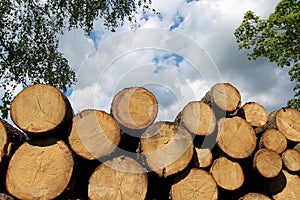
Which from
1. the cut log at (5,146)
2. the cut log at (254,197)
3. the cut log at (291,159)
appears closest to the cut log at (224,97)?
the cut log at (291,159)

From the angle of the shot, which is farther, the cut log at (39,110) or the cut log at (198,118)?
the cut log at (198,118)

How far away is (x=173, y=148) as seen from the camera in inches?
120

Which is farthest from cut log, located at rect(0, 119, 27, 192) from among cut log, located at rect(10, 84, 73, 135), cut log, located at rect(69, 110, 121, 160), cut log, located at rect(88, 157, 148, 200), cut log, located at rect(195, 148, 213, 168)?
cut log, located at rect(195, 148, 213, 168)

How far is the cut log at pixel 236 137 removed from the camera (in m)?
3.34

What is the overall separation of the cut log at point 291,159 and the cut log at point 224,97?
28.5 inches

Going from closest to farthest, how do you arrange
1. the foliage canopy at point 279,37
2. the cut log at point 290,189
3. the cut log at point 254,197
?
the cut log at point 254,197 < the cut log at point 290,189 < the foliage canopy at point 279,37

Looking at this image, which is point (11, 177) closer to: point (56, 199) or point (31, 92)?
point (56, 199)

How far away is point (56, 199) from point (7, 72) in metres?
6.91

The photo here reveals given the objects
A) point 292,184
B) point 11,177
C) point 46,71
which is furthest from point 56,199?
point 46,71

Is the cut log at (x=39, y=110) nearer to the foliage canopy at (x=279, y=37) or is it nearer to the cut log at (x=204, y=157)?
the cut log at (x=204, y=157)

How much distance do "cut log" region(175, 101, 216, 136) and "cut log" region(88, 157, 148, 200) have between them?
26.4 inches

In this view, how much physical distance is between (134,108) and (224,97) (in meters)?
1.11

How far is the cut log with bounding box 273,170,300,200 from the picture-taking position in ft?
11.6

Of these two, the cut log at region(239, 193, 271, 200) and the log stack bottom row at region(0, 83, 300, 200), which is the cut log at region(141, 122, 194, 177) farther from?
the cut log at region(239, 193, 271, 200)
